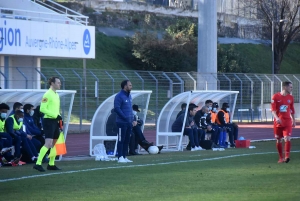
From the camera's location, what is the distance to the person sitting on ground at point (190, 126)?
A: 2031 centimetres

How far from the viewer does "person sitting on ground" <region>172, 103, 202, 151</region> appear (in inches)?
800

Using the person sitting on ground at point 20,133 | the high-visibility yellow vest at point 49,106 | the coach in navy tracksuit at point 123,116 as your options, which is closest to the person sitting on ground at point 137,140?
the coach in navy tracksuit at point 123,116

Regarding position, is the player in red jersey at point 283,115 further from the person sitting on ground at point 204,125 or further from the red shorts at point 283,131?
the person sitting on ground at point 204,125

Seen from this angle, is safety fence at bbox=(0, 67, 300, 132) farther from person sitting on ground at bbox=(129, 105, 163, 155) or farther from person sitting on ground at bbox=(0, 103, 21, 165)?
person sitting on ground at bbox=(0, 103, 21, 165)

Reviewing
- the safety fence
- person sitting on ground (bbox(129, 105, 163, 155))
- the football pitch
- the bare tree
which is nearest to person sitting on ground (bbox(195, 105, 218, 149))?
person sitting on ground (bbox(129, 105, 163, 155))

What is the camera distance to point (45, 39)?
29.4 meters

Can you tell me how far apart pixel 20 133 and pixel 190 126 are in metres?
6.35

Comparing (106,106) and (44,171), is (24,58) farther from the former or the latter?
(44,171)

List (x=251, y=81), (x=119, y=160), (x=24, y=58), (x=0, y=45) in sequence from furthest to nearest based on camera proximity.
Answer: (x=251, y=81), (x=24, y=58), (x=0, y=45), (x=119, y=160)

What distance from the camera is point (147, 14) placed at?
Answer: 60750 millimetres

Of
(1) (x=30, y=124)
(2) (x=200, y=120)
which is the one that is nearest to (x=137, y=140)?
(2) (x=200, y=120)

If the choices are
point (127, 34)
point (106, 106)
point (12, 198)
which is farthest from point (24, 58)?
point (127, 34)

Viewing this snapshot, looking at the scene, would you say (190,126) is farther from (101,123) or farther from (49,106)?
(49,106)

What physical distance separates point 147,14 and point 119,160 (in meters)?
46.2
